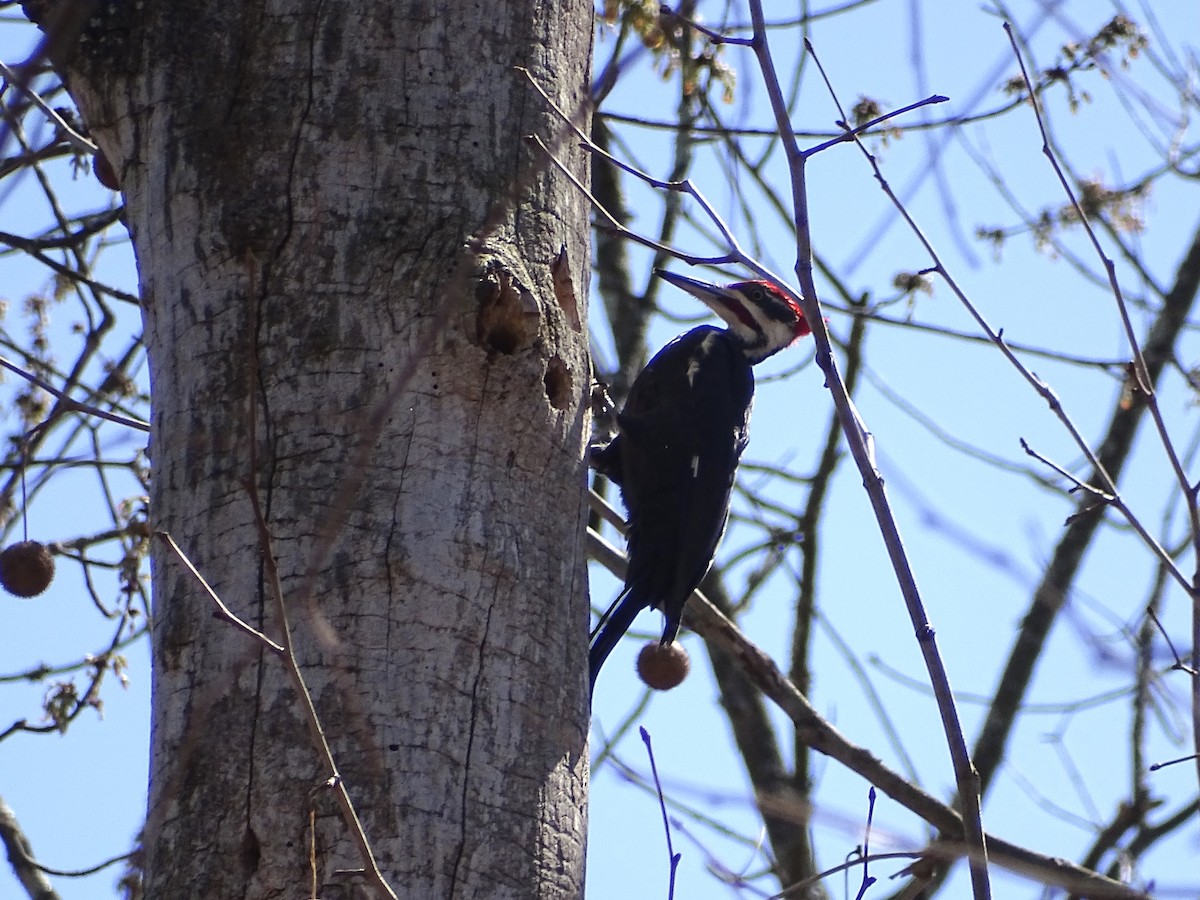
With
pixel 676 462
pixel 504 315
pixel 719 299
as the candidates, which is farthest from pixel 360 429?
pixel 719 299

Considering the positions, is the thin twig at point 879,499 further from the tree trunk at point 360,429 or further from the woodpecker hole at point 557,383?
the woodpecker hole at point 557,383

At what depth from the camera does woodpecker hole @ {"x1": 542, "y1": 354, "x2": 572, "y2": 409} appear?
236 cm

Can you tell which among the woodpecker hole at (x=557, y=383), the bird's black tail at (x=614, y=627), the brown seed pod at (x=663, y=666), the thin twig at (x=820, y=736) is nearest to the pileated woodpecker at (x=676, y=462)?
the bird's black tail at (x=614, y=627)

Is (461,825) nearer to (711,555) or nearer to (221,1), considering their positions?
(221,1)

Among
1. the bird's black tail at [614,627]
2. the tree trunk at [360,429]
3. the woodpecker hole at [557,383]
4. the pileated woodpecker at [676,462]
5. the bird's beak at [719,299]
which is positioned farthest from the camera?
the bird's beak at [719,299]

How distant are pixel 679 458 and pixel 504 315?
177cm

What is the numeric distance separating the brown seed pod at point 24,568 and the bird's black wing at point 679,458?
4.17 ft

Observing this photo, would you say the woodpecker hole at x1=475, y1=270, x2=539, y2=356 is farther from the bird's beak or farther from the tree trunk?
the bird's beak

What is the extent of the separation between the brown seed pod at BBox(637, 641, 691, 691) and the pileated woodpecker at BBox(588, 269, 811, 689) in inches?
5.4

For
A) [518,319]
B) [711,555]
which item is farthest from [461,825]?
[711,555]

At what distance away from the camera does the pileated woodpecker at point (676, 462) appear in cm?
354

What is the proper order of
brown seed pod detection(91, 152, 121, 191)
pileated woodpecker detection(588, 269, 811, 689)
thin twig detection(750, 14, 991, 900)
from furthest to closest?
pileated woodpecker detection(588, 269, 811, 689)
brown seed pod detection(91, 152, 121, 191)
thin twig detection(750, 14, 991, 900)

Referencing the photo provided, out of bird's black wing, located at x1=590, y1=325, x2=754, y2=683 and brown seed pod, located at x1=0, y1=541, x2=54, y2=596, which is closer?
brown seed pod, located at x1=0, y1=541, x2=54, y2=596

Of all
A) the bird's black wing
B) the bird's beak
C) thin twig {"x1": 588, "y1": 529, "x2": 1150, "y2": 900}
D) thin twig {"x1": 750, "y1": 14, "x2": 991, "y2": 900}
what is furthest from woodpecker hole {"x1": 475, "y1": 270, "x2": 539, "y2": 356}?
the bird's beak
